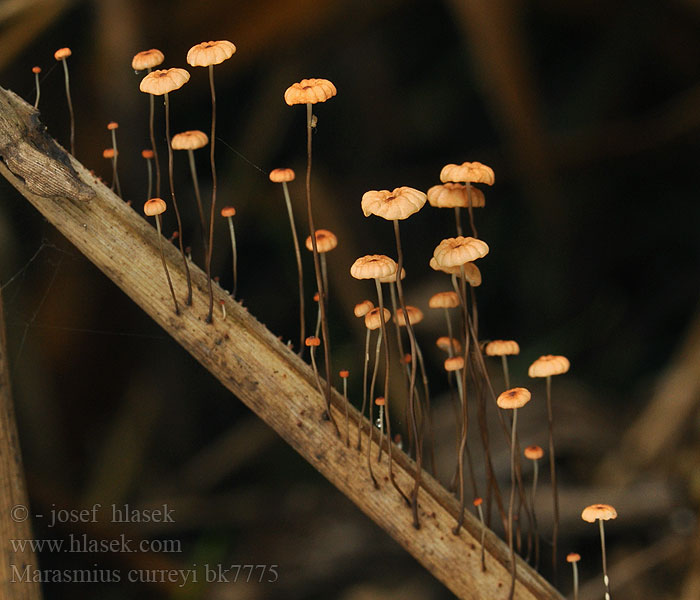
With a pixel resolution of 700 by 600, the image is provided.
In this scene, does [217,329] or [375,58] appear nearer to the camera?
[217,329]

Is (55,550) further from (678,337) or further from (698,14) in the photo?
(698,14)

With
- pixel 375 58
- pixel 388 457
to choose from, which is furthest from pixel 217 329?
pixel 375 58

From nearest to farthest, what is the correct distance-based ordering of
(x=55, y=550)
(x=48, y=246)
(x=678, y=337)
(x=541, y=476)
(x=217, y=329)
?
1. (x=217, y=329)
2. (x=48, y=246)
3. (x=55, y=550)
4. (x=541, y=476)
5. (x=678, y=337)

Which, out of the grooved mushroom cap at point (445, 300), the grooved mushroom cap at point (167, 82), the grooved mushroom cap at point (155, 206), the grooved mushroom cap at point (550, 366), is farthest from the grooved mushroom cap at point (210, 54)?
the grooved mushroom cap at point (550, 366)

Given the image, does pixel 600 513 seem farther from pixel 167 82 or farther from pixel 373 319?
pixel 167 82

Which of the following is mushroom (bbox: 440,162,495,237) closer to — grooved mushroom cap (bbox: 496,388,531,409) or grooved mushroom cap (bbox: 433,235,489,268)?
grooved mushroom cap (bbox: 433,235,489,268)

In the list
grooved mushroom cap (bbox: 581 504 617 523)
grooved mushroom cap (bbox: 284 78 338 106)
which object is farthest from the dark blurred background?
grooved mushroom cap (bbox: 581 504 617 523)

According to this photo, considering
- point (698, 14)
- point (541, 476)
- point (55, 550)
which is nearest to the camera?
point (55, 550)
